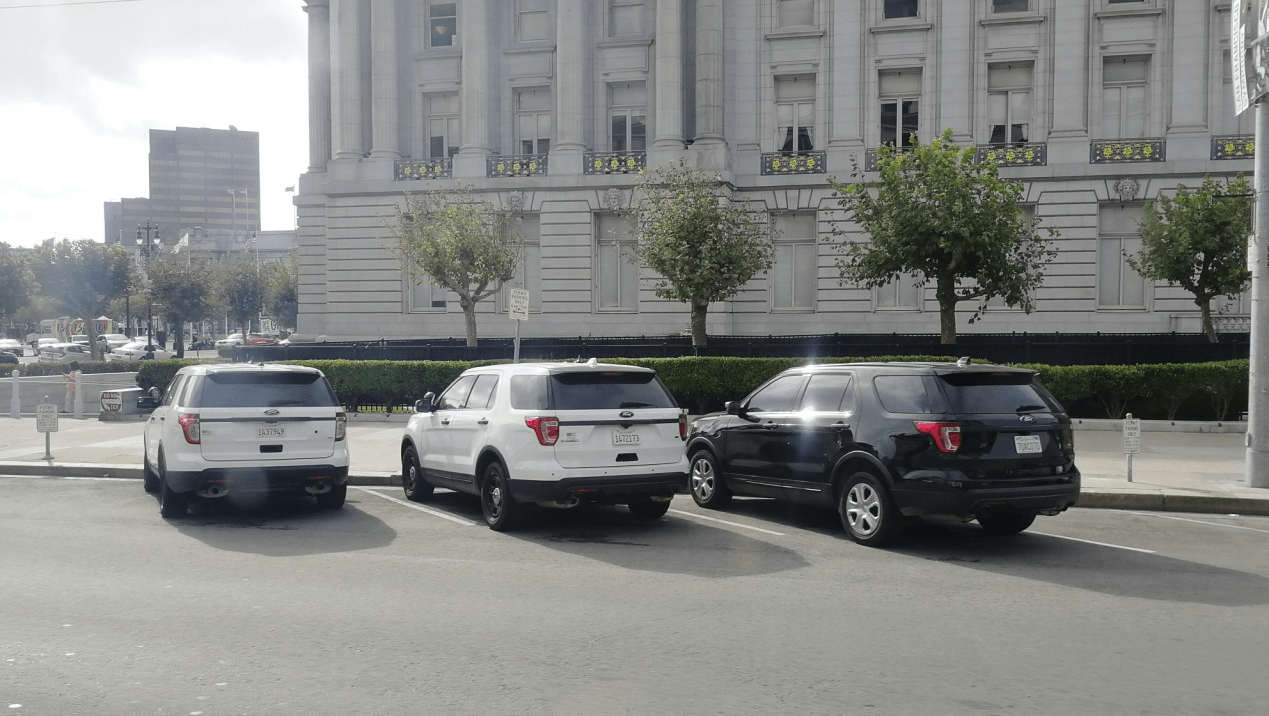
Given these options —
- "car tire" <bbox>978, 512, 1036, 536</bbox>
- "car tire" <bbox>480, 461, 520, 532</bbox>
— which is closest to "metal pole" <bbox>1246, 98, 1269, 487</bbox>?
"car tire" <bbox>978, 512, 1036, 536</bbox>

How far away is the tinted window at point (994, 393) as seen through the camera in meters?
9.35

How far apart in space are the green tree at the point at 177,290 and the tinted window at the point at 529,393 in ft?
165

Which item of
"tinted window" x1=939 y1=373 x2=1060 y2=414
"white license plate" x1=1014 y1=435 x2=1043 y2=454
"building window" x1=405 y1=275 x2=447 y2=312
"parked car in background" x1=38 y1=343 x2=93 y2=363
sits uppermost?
"building window" x1=405 y1=275 x2=447 y2=312

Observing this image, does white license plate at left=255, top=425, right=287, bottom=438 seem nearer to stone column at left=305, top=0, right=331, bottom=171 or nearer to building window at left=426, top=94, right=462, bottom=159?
building window at left=426, top=94, right=462, bottom=159

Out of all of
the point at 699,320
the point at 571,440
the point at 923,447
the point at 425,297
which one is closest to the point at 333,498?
the point at 571,440

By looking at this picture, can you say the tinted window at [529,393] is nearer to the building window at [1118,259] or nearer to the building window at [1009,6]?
the building window at [1118,259]

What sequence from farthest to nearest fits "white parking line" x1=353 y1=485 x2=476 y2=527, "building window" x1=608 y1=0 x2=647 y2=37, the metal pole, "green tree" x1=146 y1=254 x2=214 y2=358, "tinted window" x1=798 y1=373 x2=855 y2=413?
1. "green tree" x1=146 y1=254 x2=214 y2=358
2. "building window" x1=608 y1=0 x2=647 y2=37
3. the metal pole
4. "white parking line" x1=353 y1=485 x2=476 y2=527
5. "tinted window" x1=798 y1=373 x2=855 y2=413

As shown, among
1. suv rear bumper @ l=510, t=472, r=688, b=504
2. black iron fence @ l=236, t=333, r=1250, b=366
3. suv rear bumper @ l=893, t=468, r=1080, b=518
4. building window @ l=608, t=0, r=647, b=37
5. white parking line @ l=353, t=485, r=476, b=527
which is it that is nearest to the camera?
suv rear bumper @ l=893, t=468, r=1080, b=518

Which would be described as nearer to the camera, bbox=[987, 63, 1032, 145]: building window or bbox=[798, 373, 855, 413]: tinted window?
bbox=[798, 373, 855, 413]: tinted window

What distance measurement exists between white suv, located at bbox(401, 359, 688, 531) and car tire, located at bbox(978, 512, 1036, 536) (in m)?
3.12

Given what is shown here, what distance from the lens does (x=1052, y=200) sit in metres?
35.1

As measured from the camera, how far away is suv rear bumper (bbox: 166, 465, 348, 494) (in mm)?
11195

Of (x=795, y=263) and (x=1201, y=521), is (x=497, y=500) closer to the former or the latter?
(x=1201, y=521)

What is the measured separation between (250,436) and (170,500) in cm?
118
